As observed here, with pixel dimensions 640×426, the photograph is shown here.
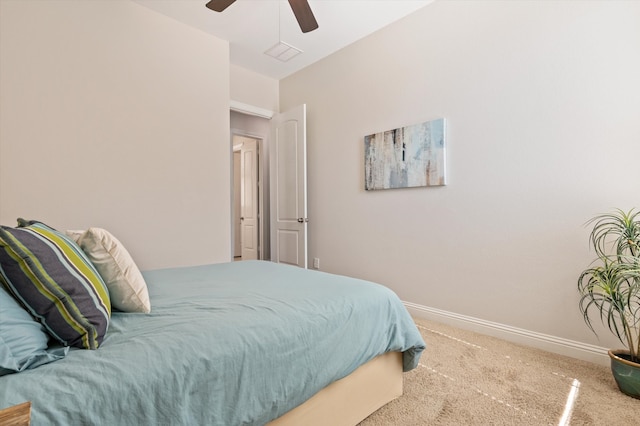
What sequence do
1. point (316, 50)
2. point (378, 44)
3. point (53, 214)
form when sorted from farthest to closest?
point (316, 50)
point (378, 44)
point (53, 214)

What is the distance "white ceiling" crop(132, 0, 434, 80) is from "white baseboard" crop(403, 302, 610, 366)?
2860 millimetres

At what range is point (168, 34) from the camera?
9.96ft

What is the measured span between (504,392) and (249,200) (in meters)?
5.01

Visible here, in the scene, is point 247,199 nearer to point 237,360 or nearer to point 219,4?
point 219,4

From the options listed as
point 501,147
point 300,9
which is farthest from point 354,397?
point 300,9

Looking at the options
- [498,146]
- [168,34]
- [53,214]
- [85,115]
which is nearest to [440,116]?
[498,146]

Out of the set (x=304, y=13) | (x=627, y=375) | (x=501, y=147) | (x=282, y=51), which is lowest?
(x=627, y=375)

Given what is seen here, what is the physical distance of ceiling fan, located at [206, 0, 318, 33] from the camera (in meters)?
2.21

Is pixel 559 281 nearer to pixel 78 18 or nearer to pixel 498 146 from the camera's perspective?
pixel 498 146

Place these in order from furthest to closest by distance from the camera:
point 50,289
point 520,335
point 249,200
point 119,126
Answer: point 249,200 → point 119,126 → point 520,335 → point 50,289

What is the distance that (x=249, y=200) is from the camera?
5.95m

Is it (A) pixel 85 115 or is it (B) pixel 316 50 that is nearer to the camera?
(A) pixel 85 115

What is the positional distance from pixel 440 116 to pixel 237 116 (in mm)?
3231

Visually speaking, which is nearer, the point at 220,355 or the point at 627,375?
Answer: the point at 220,355
